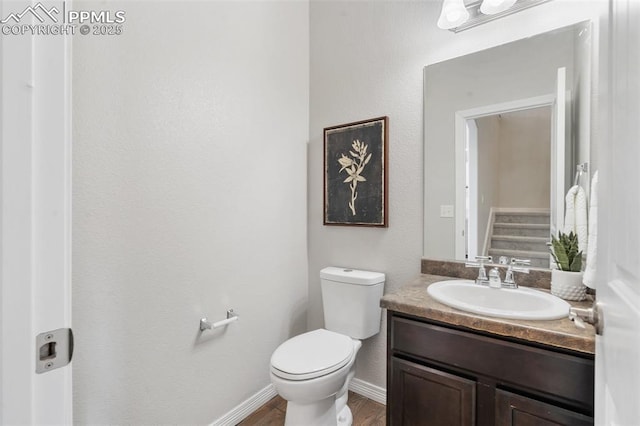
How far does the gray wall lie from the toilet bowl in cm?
40

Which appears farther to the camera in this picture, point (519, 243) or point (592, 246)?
point (519, 243)

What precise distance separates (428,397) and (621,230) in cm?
96

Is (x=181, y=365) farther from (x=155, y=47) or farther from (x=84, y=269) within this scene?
(x=155, y=47)

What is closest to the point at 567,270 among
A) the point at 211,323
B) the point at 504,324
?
the point at 504,324

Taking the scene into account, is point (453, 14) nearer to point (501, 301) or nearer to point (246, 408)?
point (501, 301)

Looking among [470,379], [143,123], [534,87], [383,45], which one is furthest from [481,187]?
[143,123]

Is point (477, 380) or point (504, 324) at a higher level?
point (504, 324)

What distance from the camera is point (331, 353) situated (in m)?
1.51

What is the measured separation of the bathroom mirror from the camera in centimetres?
135

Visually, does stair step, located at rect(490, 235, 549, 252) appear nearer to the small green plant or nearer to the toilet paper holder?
the small green plant

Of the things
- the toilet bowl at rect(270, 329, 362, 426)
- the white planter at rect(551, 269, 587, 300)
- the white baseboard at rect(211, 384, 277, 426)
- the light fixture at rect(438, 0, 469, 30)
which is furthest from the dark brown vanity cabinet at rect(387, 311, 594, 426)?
the light fixture at rect(438, 0, 469, 30)

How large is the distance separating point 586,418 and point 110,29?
6.86 feet

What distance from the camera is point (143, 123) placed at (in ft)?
4.33

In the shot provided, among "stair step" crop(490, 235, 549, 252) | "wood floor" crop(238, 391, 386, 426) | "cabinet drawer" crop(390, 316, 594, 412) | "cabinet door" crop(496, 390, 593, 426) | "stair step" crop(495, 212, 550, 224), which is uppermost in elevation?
"stair step" crop(495, 212, 550, 224)
